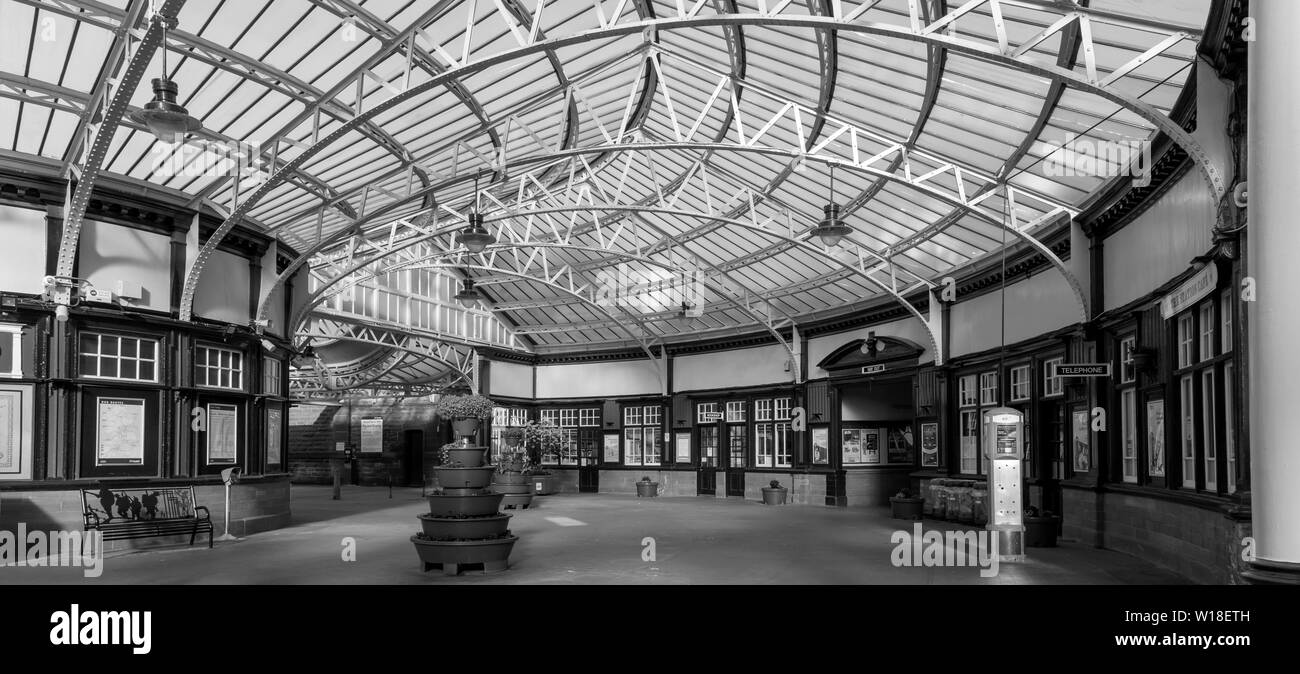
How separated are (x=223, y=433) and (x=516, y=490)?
9766 mm

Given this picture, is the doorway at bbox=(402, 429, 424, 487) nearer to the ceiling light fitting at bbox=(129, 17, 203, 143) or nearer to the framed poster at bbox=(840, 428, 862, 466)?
the framed poster at bbox=(840, 428, 862, 466)

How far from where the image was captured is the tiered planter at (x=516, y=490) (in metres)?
25.6

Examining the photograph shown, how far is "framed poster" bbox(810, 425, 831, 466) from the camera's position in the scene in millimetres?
26797

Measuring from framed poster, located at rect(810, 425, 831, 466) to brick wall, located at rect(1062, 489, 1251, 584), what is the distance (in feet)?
33.8

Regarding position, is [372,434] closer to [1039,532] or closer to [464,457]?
[464,457]

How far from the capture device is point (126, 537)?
14.4 meters

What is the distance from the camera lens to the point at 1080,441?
53.0 ft

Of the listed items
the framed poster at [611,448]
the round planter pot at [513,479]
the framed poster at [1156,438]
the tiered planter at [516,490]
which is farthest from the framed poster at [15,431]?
the framed poster at [611,448]

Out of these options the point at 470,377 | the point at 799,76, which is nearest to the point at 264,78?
the point at 799,76

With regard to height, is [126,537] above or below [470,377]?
below

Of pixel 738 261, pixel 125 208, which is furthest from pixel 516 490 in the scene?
pixel 125 208

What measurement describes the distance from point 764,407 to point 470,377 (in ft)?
37.7
